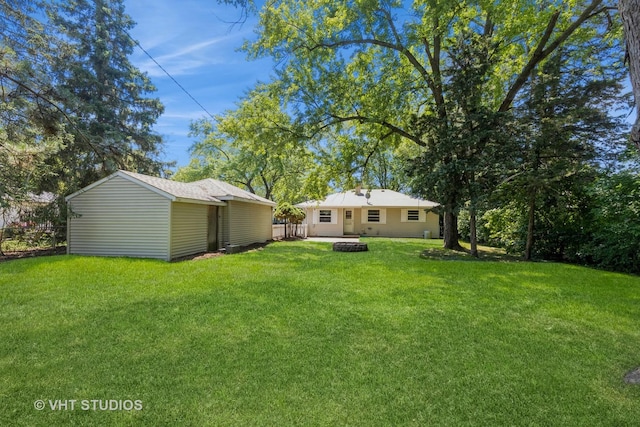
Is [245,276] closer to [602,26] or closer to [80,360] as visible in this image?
[80,360]

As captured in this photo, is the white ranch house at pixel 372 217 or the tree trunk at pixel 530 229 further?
the white ranch house at pixel 372 217

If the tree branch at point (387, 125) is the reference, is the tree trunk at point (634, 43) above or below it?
below

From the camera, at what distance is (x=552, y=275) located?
7.79 m

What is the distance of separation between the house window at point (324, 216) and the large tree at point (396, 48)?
26.7 feet

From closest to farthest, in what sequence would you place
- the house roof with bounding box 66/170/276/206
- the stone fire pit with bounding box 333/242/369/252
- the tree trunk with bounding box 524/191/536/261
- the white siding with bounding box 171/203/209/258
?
the house roof with bounding box 66/170/276/206
the white siding with bounding box 171/203/209/258
the tree trunk with bounding box 524/191/536/261
the stone fire pit with bounding box 333/242/369/252

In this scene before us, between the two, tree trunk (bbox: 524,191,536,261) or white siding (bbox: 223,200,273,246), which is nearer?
tree trunk (bbox: 524,191,536,261)

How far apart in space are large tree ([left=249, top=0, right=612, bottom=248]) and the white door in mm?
8036

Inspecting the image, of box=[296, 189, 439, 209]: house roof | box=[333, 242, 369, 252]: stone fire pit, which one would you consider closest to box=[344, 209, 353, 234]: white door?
box=[296, 189, 439, 209]: house roof

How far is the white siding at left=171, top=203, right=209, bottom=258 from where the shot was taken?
10.3 meters

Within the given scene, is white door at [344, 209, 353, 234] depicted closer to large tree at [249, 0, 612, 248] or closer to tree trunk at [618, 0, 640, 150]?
large tree at [249, 0, 612, 248]

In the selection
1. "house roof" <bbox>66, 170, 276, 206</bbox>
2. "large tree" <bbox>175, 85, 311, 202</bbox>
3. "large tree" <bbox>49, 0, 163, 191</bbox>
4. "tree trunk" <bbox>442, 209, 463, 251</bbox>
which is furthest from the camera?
"large tree" <bbox>49, 0, 163, 191</bbox>

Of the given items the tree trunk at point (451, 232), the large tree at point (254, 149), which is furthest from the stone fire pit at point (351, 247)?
the large tree at point (254, 149)

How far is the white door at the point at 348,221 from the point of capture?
71.9ft

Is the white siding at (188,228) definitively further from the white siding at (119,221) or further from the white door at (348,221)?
the white door at (348,221)
